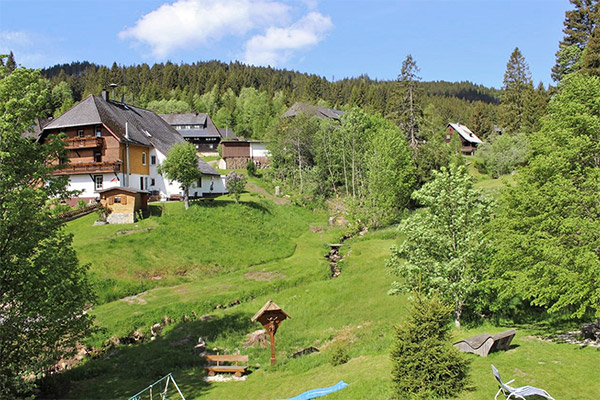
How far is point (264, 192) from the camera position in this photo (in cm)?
6081

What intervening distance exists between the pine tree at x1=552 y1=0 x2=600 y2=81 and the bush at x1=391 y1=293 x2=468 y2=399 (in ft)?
192

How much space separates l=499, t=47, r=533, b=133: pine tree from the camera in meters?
78.0

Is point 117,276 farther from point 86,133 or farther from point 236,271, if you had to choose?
point 86,133

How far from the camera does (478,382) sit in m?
12.9

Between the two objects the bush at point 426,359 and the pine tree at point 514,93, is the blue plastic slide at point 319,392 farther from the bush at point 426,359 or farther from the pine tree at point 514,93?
the pine tree at point 514,93

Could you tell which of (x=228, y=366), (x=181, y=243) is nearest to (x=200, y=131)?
(x=181, y=243)

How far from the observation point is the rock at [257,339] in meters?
22.7

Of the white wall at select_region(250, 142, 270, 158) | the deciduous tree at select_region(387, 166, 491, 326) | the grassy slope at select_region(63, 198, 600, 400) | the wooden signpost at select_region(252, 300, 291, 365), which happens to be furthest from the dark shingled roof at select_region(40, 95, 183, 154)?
the deciduous tree at select_region(387, 166, 491, 326)

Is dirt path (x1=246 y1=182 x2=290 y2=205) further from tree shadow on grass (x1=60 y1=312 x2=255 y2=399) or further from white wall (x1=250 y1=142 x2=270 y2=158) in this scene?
tree shadow on grass (x1=60 y1=312 x2=255 y2=399)

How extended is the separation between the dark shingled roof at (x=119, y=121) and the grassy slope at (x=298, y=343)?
79.8ft

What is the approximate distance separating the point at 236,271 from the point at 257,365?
16.5 meters

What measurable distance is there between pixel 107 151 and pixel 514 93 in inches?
2898

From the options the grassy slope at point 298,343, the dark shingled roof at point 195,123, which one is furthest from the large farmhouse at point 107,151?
the dark shingled roof at point 195,123

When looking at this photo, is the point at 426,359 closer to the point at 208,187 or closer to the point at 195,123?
the point at 208,187
